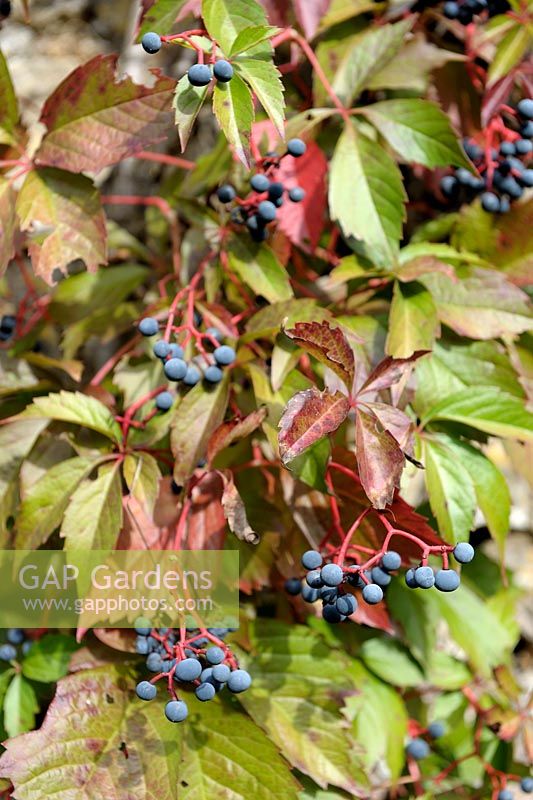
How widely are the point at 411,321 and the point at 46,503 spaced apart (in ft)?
2.17

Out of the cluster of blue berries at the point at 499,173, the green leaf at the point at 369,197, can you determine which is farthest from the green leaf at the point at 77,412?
the cluster of blue berries at the point at 499,173

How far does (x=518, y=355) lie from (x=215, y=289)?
61cm

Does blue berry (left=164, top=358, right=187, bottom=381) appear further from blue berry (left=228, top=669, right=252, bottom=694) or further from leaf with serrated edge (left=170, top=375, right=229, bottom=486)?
blue berry (left=228, top=669, right=252, bottom=694)

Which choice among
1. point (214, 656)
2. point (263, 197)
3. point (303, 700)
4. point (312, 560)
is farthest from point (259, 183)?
point (303, 700)

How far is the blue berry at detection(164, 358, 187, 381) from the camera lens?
3.98ft

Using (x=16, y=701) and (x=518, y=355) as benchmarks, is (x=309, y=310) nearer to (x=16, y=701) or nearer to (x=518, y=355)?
(x=518, y=355)

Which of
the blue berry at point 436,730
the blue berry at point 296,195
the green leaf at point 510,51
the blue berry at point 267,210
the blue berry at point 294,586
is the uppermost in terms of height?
the green leaf at point 510,51

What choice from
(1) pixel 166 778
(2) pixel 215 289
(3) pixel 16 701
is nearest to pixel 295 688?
(1) pixel 166 778

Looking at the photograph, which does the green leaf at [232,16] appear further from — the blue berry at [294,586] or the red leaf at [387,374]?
the blue berry at [294,586]

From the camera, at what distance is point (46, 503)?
1.27 meters

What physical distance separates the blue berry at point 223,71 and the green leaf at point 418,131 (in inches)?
19.2

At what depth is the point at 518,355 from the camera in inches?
61.7

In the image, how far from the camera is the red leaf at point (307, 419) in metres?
0.98

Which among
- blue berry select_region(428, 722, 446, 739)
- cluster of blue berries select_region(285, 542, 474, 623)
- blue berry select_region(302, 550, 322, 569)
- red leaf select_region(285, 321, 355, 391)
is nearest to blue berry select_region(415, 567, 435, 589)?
cluster of blue berries select_region(285, 542, 474, 623)
